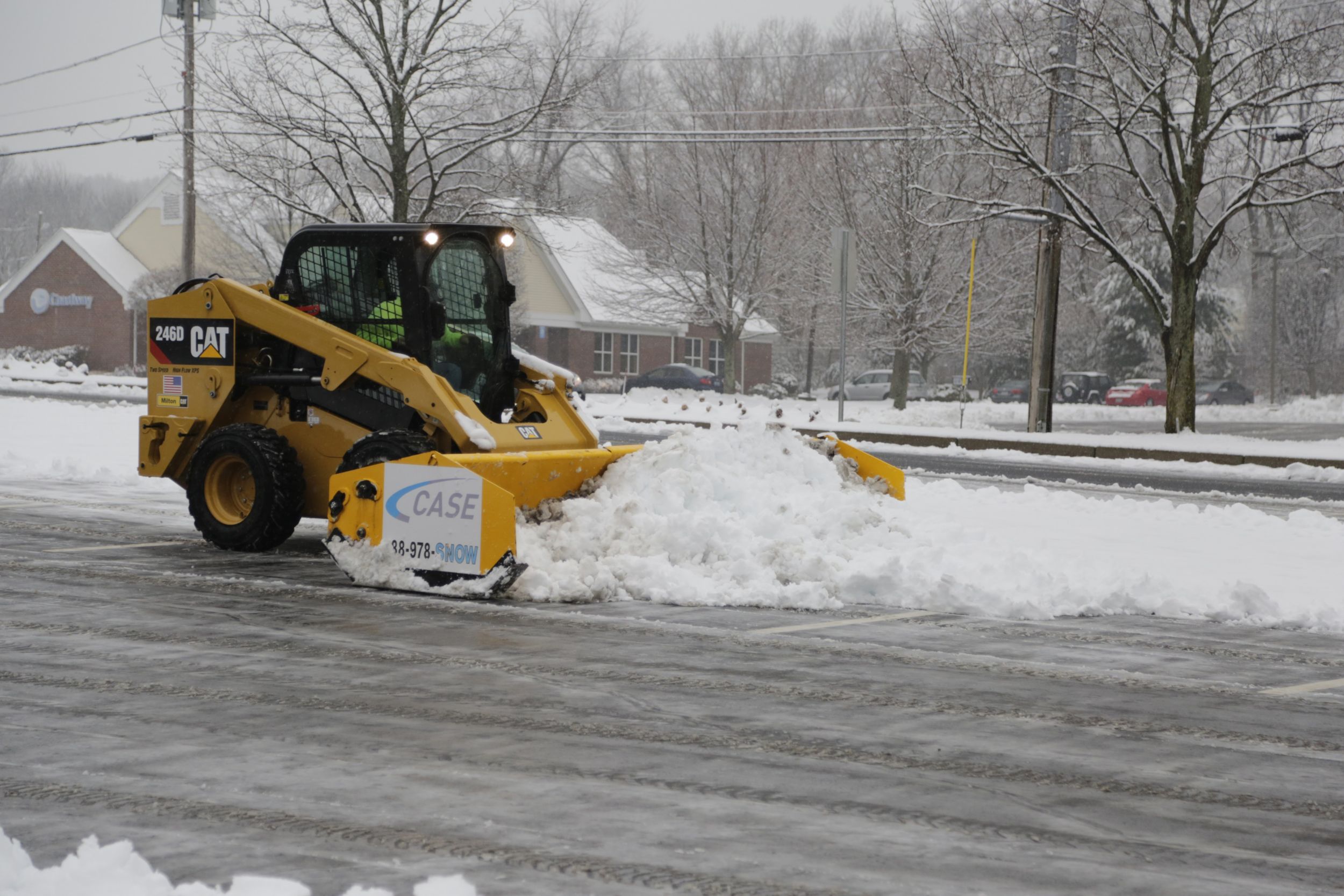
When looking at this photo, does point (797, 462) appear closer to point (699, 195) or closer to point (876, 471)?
point (876, 471)

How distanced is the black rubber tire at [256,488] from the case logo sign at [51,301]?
52575mm

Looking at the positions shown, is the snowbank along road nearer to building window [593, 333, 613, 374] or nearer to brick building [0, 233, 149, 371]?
building window [593, 333, 613, 374]

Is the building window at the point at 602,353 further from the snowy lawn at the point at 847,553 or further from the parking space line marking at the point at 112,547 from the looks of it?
the parking space line marking at the point at 112,547

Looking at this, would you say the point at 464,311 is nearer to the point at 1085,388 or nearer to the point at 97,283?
the point at 1085,388

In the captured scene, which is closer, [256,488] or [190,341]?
[256,488]

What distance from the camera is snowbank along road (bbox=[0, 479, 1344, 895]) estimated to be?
4.30 meters

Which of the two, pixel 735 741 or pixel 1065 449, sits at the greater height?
pixel 1065 449

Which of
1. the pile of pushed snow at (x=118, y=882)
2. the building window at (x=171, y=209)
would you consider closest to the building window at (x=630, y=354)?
the building window at (x=171, y=209)

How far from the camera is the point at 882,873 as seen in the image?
420cm

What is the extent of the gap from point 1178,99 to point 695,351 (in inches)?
1412

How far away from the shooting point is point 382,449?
31.5ft

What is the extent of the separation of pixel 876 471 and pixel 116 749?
7351 mm

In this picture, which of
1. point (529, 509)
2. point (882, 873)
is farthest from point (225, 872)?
point (529, 509)

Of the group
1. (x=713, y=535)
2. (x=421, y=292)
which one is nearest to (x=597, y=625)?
(x=713, y=535)
